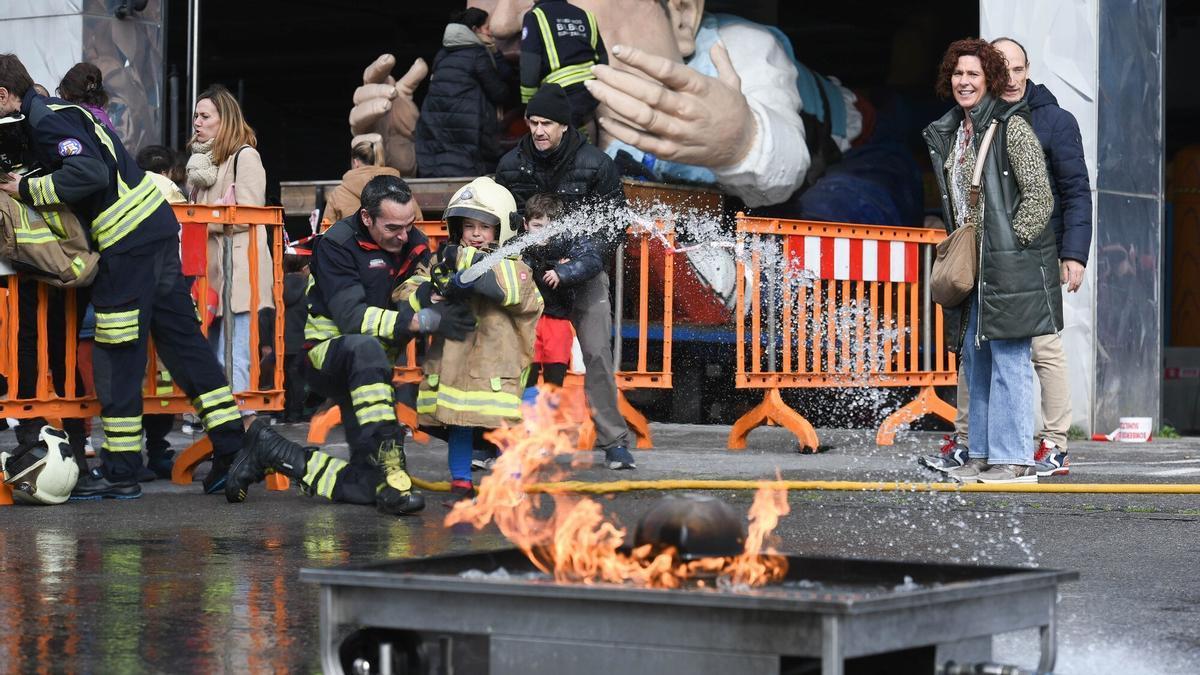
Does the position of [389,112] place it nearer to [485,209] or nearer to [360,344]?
[485,209]

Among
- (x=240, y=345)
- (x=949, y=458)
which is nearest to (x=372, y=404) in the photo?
(x=240, y=345)

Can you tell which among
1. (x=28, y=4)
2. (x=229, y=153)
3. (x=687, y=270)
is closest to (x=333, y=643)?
(x=229, y=153)

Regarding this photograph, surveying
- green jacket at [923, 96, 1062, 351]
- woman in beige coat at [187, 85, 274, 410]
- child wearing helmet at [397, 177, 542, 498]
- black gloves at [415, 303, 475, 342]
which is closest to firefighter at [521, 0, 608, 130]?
woman in beige coat at [187, 85, 274, 410]

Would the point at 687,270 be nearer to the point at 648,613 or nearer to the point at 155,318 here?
the point at 155,318

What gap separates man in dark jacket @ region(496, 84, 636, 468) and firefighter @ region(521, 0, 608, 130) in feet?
8.60

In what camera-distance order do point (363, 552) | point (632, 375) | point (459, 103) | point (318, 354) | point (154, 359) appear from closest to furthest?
point (363, 552), point (318, 354), point (154, 359), point (632, 375), point (459, 103)

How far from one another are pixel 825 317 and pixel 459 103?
11.2ft

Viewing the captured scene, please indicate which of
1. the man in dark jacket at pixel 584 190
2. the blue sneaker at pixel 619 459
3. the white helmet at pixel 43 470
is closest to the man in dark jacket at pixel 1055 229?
the blue sneaker at pixel 619 459

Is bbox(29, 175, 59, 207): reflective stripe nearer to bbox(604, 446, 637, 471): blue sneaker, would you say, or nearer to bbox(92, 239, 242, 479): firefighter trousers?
bbox(92, 239, 242, 479): firefighter trousers

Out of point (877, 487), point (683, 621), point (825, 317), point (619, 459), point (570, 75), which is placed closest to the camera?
point (683, 621)

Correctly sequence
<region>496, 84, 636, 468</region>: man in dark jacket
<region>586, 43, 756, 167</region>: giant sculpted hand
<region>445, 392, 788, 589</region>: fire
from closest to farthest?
<region>445, 392, 788, 589</region>: fire < <region>496, 84, 636, 468</region>: man in dark jacket < <region>586, 43, 756, 167</region>: giant sculpted hand

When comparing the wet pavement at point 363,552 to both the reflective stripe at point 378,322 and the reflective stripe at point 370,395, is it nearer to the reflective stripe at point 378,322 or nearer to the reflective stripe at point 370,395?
the reflective stripe at point 370,395

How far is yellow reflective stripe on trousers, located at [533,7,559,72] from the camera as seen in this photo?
11.6 meters

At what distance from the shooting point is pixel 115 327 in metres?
7.82
